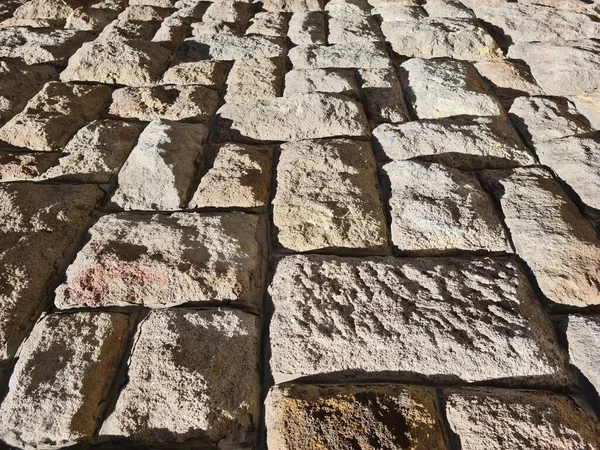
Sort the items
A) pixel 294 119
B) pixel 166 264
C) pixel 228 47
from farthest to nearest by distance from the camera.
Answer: pixel 228 47
pixel 294 119
pixel 166 264

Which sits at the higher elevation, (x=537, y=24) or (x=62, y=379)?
(x=537, y=24)

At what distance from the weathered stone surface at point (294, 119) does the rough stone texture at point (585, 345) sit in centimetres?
107

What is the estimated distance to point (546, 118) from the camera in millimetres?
2143

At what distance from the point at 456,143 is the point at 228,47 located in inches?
54.6

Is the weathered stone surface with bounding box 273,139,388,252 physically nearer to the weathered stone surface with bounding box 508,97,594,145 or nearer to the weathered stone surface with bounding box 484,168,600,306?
the weathered stone surface with bounding box 484,168,600,306

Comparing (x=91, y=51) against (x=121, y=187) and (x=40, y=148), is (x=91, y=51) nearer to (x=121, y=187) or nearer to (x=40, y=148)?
(x=40, y=148)

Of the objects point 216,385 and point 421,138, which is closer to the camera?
point 216,385

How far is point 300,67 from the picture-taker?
256cm

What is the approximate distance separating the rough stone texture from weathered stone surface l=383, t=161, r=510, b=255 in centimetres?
31

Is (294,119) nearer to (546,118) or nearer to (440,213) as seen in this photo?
(440,213)

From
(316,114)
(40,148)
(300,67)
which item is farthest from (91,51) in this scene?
(316,114)

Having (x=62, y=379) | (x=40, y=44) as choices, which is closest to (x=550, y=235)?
(x=62, y=379)

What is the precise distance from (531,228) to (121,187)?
1.39 meters

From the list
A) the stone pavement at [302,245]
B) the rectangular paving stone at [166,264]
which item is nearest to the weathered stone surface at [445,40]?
the stone pavement at [302,245]
